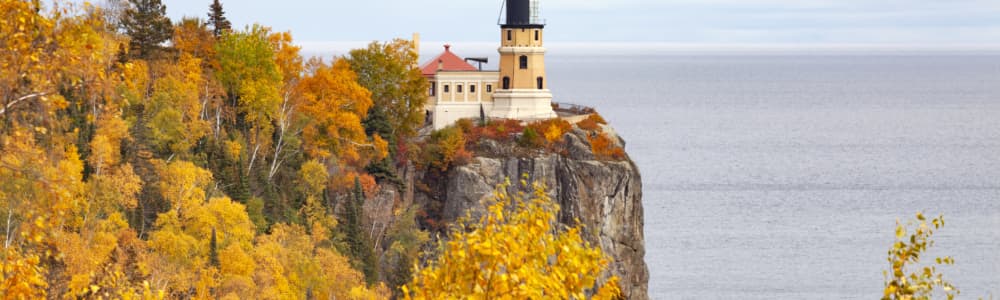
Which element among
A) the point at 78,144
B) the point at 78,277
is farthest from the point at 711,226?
the point at 78,277

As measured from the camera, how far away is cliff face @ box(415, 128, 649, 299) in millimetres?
85875

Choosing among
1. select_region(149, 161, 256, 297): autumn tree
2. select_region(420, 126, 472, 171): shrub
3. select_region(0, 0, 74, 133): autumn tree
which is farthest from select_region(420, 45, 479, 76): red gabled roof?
select_region(0, 0, 74, 133): autumn tree

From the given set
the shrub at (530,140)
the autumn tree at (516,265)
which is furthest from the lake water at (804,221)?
the autumn tree at (516,265)

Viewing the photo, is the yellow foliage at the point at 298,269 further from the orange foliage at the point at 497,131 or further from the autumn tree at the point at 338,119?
the orange foliage at the point at 497,131

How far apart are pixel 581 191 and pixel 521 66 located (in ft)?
33.4

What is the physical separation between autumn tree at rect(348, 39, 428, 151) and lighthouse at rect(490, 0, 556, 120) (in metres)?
5.77

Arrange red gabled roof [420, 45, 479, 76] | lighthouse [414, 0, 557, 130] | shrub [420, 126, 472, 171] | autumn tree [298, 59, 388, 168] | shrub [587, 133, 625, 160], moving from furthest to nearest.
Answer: red gabled roof [420, 45, 479, 76] < lighthouse [414, 0, 557, 130] < shrub [587, 133, 625, 160] < shrub [420, 126, 472, 171] < autumn tree [298, 59, 388, 168]

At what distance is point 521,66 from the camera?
9488 cm

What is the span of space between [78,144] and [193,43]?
1852cm

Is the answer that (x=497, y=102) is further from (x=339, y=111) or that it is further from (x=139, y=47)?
(x=139, y=47)

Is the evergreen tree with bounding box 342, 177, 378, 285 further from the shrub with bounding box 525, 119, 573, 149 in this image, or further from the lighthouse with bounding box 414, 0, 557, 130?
the lighthouse with bounding box 414, 0, 557, 130

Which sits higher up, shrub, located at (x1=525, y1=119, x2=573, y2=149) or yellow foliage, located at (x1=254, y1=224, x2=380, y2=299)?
shrub, located at (x1=525, y1=119, x2=573, y2=149)

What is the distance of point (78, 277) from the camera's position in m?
49.9

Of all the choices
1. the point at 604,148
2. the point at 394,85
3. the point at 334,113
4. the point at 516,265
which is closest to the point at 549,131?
the point at 604,148
